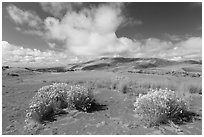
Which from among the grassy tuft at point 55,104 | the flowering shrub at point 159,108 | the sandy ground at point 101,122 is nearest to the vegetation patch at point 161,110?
the flowering shrub at point 159,108

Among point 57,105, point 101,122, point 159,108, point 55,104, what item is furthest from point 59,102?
point 159,108

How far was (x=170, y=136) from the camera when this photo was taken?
4973mm

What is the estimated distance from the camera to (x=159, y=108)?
6.18m

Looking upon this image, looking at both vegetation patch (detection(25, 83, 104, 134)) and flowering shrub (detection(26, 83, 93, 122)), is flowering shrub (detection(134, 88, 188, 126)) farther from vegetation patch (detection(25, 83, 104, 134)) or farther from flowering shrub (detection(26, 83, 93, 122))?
flowering shrub (detection(26, 83, 93, 122))

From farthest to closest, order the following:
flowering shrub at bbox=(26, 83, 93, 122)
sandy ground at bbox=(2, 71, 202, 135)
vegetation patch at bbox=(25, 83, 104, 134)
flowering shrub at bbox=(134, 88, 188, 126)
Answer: flowering shrub at bbox=(26, 83, 93, 122), vegetation patch at bbox=(25, 83, 104, 134), flowering shrub at bbox=(134, 88, 188, 126), sandy ground at bbox=(2, 71, 202, 135)

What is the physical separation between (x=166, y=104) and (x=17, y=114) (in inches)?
223

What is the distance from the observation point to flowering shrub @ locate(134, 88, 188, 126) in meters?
5.86

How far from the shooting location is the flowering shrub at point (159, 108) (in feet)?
19.2

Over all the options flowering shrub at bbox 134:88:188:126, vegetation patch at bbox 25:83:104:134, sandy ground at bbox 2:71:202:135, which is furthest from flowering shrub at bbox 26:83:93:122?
flowering shrub at bbox 134:88:188:126

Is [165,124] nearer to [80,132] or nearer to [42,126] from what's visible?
[80,132]

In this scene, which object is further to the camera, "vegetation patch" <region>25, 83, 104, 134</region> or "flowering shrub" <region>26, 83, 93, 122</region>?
"flowering shrub" <region>26, 83, 93, 122</region>

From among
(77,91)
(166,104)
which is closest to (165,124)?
(166,104)

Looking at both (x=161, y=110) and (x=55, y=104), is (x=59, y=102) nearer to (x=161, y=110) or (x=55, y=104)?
(x=55, y=104)

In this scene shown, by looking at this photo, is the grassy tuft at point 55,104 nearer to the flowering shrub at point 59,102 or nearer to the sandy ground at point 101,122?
the flowering shrub at point 59,102
